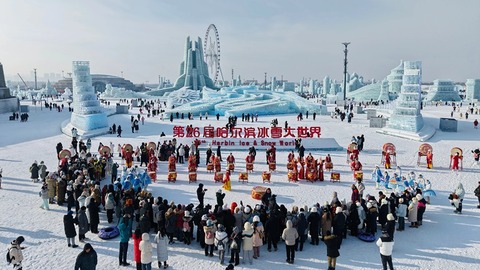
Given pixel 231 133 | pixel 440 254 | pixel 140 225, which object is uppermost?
pixel 231 133

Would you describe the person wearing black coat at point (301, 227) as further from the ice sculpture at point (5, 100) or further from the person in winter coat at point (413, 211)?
the ice sculpture at point (5, 100)

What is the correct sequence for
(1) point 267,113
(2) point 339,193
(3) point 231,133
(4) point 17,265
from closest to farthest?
(4) point 17,265 → (2) point 339,193 → (3) point 231,133 → (1) point 267,113

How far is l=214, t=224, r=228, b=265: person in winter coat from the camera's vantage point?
8500 mm

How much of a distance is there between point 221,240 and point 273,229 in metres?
1.39

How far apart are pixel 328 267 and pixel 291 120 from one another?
30.1 m

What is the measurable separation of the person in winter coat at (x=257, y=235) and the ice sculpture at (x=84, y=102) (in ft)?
76.6

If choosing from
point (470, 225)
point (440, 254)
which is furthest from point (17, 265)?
point (470, 225)

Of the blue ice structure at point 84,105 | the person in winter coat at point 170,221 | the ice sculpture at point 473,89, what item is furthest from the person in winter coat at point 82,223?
the ice sculpture at point 473,89

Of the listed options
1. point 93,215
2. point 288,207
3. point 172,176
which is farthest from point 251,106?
point 93,215

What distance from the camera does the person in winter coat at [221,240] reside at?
27.9 ft

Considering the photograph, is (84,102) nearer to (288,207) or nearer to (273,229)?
(288,207)

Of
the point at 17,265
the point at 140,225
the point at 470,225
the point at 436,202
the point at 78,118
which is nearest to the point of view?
the point at 17,265

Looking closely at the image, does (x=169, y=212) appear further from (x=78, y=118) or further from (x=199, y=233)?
(x=78, y=118)

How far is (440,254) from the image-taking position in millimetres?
9000
